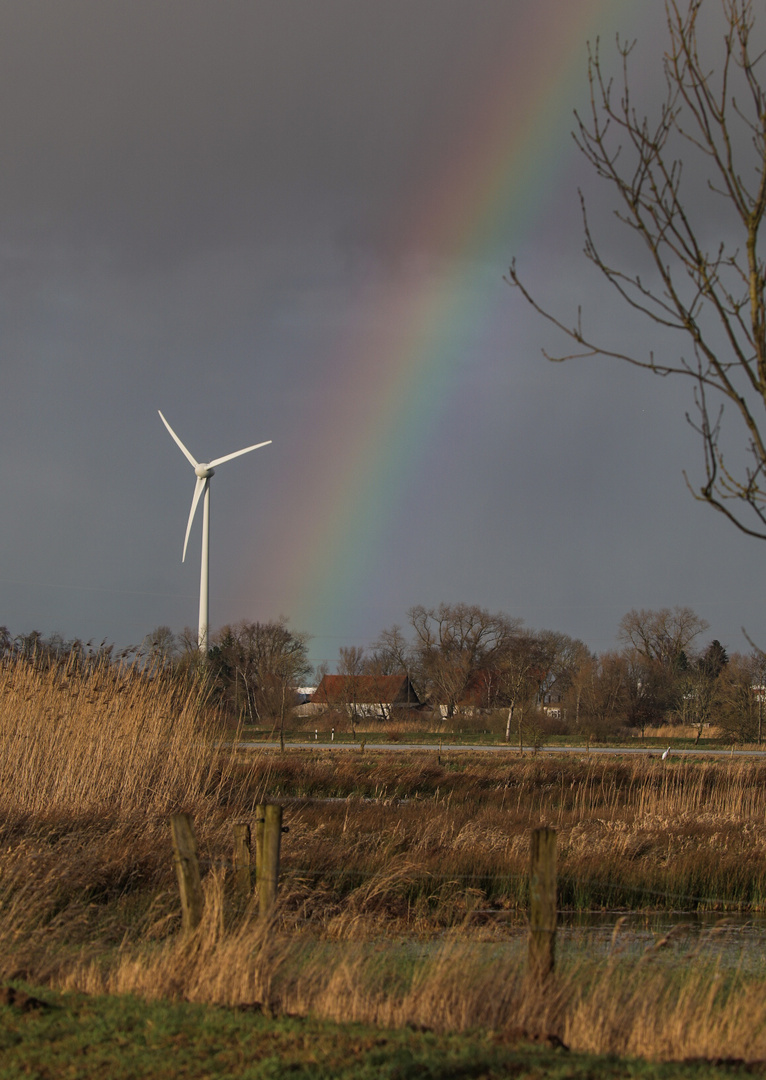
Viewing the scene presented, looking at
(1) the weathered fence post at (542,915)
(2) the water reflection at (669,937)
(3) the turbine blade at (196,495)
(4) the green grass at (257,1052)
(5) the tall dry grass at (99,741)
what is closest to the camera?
(4) the green grass at (257,1052)

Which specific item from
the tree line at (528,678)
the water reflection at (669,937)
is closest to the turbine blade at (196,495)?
the tree line at (528,678)

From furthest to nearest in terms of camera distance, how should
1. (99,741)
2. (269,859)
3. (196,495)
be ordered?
(196,495) → (99,741) → (269,859)

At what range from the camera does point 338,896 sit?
37.6ft

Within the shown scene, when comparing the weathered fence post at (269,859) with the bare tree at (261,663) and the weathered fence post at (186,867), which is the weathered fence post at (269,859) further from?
the bare tree at (261,663)

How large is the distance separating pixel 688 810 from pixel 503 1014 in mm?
13773

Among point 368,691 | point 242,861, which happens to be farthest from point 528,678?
point 242,861

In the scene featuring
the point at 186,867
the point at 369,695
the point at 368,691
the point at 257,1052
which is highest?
the point at 368,691

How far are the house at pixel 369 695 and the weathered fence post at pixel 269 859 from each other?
52774 mm

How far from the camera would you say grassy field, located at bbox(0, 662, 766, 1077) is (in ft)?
18.8

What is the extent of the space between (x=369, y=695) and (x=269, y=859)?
6065 cm

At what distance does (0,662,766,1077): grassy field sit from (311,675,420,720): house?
1573 inches

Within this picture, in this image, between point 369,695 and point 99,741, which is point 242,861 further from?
point 369,695

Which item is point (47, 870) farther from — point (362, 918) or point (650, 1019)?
point (650, 1019)

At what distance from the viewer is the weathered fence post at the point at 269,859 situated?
731cm
